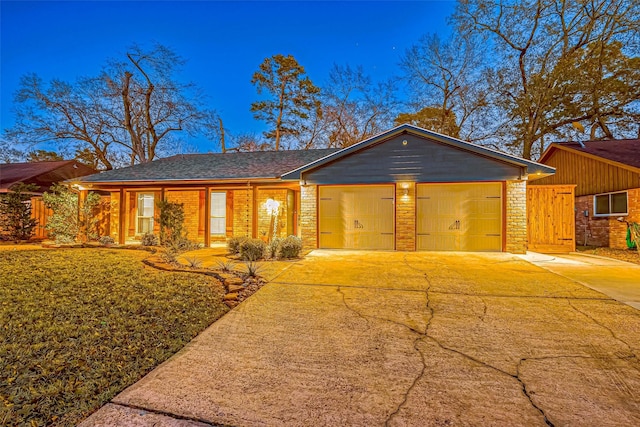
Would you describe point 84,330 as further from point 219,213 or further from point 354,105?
point 354,105

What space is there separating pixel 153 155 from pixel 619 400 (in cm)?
2583

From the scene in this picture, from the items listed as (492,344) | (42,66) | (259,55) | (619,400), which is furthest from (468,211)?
(42,66)

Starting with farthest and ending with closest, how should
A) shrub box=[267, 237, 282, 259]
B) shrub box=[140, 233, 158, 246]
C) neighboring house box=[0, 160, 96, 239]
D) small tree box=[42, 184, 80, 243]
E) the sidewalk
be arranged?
neighboring house box=[0, 160, 96, 239] → shrub box=[140, 233, 158, 246] → small tree box=[42, 184, 80, 243] → shrub box=[267, 237, 282, 259] → the sidewalk

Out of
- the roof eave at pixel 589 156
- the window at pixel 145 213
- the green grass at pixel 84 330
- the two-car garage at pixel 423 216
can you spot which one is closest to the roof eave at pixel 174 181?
the window at pixel 145 213

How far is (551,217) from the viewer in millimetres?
9758

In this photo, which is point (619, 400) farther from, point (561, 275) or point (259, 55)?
point (259, 55)

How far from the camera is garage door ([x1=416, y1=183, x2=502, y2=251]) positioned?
9.11 meters

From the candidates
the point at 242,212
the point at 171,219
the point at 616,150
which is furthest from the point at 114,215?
the point at 616,150

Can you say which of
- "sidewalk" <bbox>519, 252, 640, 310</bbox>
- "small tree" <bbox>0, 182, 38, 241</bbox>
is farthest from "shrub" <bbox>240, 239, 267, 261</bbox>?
"small tree" <bbox>0, 182, 38, 241</bbox>

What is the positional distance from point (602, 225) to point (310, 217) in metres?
10.5

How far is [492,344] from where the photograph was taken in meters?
3.00

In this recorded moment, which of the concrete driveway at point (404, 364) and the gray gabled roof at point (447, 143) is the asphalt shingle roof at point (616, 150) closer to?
the gray gabled roof at point (447, 143)

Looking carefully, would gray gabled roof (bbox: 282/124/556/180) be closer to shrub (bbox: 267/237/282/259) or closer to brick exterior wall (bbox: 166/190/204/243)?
shrub (bbox: 267/237/282/259)

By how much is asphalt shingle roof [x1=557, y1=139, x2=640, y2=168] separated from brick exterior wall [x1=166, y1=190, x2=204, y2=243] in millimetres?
14889
